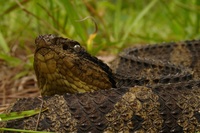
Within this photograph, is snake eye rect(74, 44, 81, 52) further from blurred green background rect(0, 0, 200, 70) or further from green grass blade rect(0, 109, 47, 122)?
blurred green background rect(0, 0, 200, 70)

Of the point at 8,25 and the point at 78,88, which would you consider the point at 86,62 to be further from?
the point at 8,25

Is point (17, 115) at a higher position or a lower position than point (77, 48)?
lower

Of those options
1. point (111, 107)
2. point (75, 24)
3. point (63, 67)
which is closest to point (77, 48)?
point (63, 67)

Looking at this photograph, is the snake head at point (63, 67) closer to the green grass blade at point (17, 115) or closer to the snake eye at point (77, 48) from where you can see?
the snake eye at point (77, 48)

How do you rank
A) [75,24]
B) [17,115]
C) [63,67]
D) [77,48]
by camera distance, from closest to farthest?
1. [17,115]
2. [63,67]
3. [77,48]
4. [75,24]

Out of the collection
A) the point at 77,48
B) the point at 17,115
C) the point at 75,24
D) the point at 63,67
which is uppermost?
the point at 75,24

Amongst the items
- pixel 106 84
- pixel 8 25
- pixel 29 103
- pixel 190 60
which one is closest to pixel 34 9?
pixel 8 25

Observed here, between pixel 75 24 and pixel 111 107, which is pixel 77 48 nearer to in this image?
pixel 111 107

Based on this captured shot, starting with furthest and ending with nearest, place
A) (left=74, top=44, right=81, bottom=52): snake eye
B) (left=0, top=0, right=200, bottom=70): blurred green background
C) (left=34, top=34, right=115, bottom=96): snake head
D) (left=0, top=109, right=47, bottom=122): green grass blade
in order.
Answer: (left=0, top=0, right=200, bottom=70): blurred green background
(left=74, top=44, right=81, bottom=52): snake eye
(left=34, top=34, right=115, bottom=96): snake head
(left=0, top=109, right=47, bottom=122): green grass blade

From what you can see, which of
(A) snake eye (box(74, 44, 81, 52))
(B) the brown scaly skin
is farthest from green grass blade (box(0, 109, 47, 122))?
(A) snake eye (box(74, 44, 81, 52))

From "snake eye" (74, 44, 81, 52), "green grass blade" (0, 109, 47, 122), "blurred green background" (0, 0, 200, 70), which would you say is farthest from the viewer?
"blurred green background" (0, 0, 200, 70)

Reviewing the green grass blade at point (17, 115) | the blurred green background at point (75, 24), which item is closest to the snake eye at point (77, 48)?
the green grass blade at point (17, 115)
